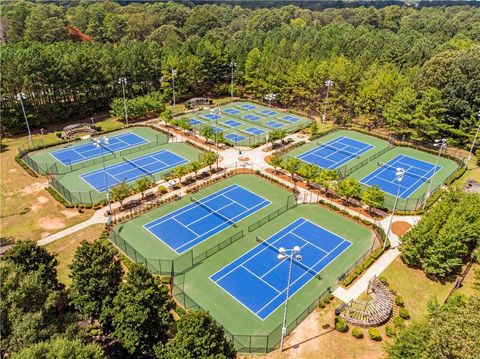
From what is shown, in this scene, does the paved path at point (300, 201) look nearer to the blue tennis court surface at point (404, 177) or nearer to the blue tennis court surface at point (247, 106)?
the blue tennis court surface at point (404, 177)

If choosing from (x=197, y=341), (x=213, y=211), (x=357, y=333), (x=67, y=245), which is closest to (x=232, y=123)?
(x=213, y=211)

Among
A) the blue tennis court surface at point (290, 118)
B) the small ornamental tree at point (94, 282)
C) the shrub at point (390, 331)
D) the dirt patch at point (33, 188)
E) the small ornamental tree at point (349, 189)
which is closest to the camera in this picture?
the small ornamental tree at point (94, 282)

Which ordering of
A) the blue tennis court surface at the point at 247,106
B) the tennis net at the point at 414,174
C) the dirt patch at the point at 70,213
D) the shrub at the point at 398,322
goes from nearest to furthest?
the shrub at the point at 398,322, the dirt patch at the point at 70,213, the tennis net at the point at 414,174, the blue tennis court surface at the point at 247,106

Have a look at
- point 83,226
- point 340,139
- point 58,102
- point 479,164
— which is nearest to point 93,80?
point 58,102

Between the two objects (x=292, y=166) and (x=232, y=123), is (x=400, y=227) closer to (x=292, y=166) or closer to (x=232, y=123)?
(x=292, y=166)

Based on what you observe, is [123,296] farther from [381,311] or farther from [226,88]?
[226,88]

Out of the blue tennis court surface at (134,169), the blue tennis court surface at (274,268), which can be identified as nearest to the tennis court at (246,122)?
the blue tennis court surface at (134,169)
